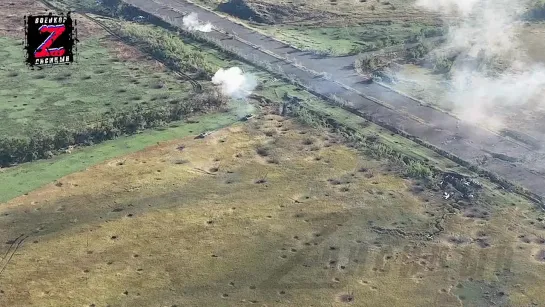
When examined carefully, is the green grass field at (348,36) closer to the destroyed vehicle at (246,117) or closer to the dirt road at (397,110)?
the dirt road at (397,110)

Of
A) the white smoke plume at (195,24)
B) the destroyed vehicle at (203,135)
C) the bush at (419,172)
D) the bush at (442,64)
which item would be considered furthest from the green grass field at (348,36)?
the bush at (419,172)

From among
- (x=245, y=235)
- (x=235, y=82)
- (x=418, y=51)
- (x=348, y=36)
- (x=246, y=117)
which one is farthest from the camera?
(x=348, y=36)

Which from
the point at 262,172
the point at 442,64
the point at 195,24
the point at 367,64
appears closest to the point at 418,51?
the point at 442,64

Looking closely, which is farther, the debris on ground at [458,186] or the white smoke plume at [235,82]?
the white smoke plume at [235,82]

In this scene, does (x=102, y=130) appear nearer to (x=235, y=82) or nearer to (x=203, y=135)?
(x=203, y=135)

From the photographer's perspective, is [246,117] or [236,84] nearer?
[246,117]
